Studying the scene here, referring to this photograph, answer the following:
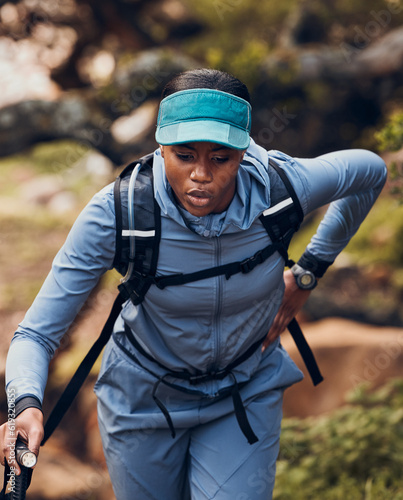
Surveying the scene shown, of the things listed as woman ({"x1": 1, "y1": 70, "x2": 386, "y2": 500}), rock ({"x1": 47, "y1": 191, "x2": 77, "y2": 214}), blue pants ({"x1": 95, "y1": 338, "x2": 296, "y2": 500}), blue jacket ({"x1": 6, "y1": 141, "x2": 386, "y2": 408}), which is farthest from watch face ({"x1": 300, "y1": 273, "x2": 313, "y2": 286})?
rock ({"x1": 47, "y1": 191, "x2": 77, "y2": 214})

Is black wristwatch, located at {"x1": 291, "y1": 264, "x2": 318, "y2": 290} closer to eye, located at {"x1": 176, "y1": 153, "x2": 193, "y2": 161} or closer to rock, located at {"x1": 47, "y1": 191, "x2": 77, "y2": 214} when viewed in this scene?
eye, located at {"x1": 176, "y1": 153, "x2": 193, "y2": 161}

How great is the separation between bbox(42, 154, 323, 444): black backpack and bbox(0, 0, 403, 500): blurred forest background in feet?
6.79

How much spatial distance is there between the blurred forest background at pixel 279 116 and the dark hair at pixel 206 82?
2574 millimetres

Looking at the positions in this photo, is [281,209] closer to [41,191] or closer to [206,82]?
[206,82]

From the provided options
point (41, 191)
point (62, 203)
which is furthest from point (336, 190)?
point (41, 191)

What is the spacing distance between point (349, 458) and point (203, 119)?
111 inches

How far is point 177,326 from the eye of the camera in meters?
2.17

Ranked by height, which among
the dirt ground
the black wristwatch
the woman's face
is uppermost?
the woman's face

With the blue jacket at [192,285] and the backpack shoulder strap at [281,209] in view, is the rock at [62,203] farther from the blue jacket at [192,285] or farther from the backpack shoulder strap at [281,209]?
the backpack shoulder strap at [281,209]

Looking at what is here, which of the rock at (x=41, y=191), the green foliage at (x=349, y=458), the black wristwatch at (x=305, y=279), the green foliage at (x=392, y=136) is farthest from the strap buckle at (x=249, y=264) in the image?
the rock at (x=41, y=191)

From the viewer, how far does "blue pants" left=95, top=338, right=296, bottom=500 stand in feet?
7.61

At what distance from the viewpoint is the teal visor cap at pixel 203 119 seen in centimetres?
191

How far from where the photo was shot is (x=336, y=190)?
2447mm

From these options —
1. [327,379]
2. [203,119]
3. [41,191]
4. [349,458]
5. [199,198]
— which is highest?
[203,119]
